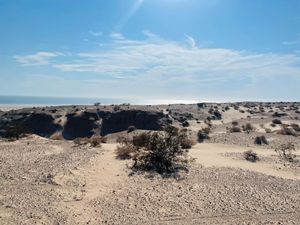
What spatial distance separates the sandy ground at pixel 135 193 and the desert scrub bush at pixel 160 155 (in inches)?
34.0

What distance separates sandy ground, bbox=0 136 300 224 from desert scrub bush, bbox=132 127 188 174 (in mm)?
863

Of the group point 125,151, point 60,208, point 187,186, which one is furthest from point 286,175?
point 60,208

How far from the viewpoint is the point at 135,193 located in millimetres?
18391

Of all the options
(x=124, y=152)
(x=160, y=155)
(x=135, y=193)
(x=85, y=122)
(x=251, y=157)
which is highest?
(x=160, y=155)

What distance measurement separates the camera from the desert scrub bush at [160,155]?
2338cm

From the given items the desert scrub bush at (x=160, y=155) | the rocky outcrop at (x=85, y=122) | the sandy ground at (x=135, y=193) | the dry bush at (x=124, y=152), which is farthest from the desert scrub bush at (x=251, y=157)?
the rocky outcrop at (x=85, y=122)

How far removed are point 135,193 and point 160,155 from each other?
5.77m

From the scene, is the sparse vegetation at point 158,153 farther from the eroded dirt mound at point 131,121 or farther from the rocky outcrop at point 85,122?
the eroded dirt mound at point 131,121

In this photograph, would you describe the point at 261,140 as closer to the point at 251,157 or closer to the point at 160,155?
the point at 251,157

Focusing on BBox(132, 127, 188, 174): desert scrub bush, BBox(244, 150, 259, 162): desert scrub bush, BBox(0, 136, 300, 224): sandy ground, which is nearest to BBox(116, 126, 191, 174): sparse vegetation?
BBox(132, 127, 188, 174): desert scrub bush

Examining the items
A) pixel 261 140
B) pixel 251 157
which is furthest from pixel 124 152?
pixel 261 140

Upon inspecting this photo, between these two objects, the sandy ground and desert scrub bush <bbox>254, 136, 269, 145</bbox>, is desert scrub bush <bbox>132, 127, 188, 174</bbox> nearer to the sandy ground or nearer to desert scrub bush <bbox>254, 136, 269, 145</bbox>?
the sandy ground

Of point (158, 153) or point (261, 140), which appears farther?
point (261, 140)

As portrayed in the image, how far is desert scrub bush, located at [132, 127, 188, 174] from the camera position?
920 inches
